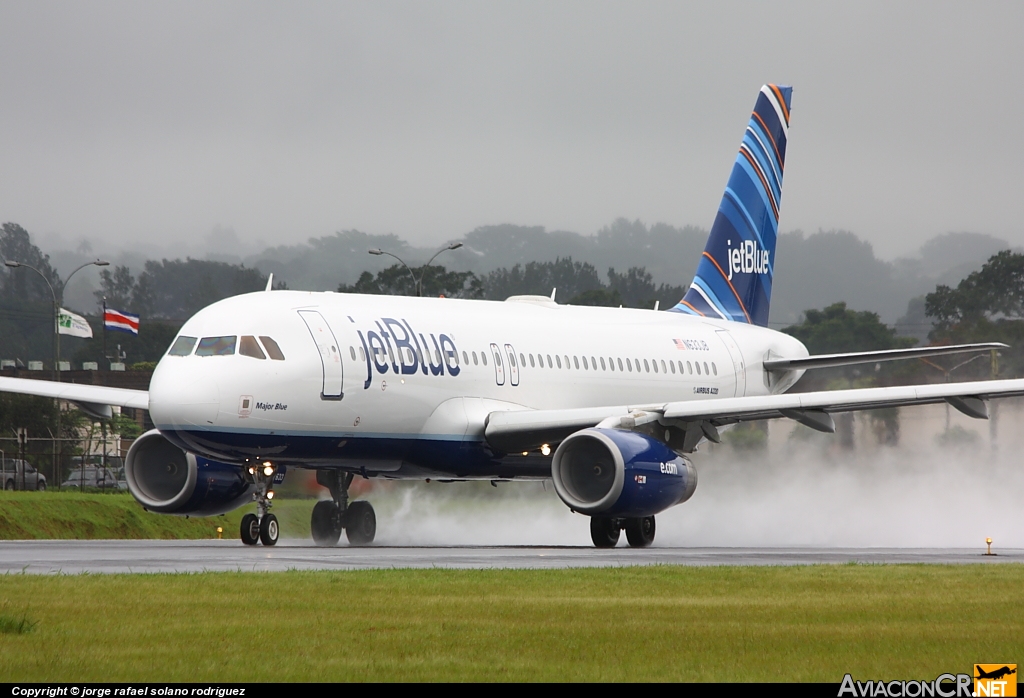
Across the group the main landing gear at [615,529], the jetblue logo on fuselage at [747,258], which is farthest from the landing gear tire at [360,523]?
the jetblue logo on fuselage at [747,258]

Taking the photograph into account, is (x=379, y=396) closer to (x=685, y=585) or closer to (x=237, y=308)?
(x=237, y=308)

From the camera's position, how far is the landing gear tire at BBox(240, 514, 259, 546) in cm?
2427

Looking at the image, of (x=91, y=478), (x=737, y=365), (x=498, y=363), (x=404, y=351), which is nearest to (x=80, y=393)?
(x=404, y=351)

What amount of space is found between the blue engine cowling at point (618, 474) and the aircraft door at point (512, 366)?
3.26m

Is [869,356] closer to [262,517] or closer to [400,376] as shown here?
[400,376]

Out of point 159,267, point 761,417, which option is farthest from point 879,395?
point 159,267

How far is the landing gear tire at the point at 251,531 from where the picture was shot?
24266 millimetres

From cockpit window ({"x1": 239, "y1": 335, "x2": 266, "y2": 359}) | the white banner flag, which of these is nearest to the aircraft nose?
cockpit window ({"x1": 239, "y1": 335, "x2": 266, "y2": 359})

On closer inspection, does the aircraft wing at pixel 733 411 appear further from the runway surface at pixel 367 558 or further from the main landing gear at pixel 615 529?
the runway surface at pixel 367 558

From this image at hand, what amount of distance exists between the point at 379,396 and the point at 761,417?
6.86 metres

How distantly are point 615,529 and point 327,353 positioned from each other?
6.17 m

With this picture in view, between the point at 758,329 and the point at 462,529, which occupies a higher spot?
the point at 758,329

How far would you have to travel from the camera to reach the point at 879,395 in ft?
82.8

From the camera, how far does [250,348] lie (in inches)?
915
